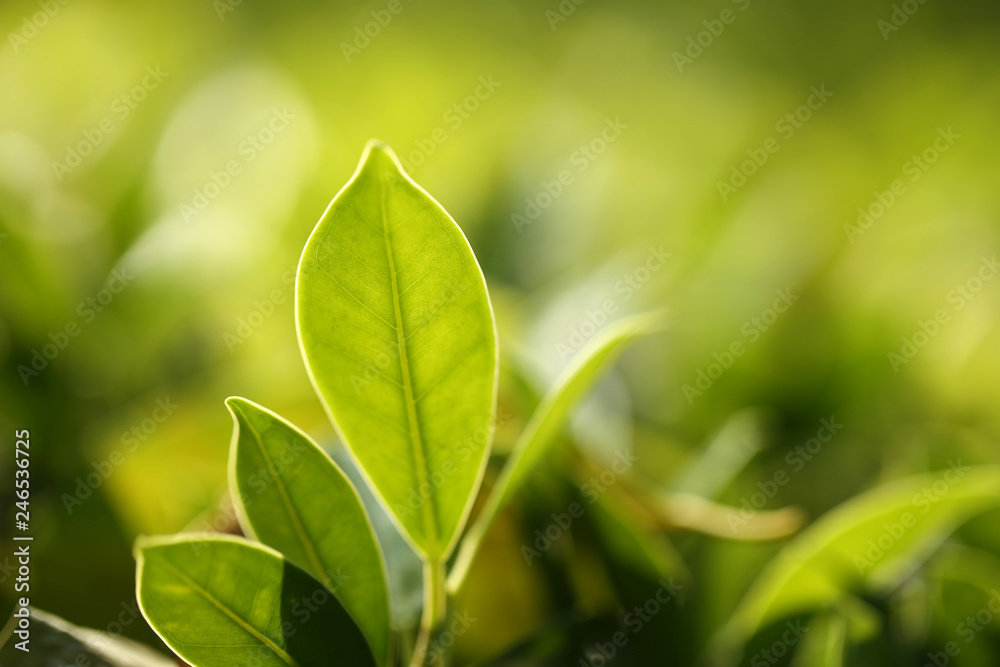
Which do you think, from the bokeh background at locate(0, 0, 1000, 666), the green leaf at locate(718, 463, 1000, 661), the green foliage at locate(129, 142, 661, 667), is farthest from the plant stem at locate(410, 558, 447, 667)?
the green leaf at locate(718, 463, 1000, 661)

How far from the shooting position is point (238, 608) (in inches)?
18.4

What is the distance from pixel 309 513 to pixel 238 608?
0.07m

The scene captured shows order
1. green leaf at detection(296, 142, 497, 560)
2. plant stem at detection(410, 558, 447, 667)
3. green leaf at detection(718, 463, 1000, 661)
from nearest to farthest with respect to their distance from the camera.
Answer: green leaf at detection(296, 142, 497, 560) → plant stem at detection(410, 558, 447, 667) → green leaf at detection(718, 463, 1000, 661)

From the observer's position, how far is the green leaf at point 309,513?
1.60 feet

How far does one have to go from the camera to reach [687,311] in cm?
121

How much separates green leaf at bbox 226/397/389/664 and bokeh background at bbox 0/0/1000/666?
0.54 feet

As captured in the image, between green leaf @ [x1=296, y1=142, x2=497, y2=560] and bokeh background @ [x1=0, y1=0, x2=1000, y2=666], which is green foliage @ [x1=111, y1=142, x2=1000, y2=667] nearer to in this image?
green leaf @ [x1=296, y1=142, x2=497, y2=560]

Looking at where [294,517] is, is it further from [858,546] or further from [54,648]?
[858,546]

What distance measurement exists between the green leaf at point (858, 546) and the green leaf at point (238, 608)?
1.22ft

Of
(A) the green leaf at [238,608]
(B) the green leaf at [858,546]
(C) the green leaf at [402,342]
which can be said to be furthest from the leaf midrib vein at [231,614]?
(B) the green leaf at [858,546]

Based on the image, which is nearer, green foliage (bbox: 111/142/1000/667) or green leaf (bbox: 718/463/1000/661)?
green foliage (bbox: 111/142/1000/667)

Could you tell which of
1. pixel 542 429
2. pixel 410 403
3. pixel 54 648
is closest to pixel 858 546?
pixel 542 429

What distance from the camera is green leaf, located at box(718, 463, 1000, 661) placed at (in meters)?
0.67

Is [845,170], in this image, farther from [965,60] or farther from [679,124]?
[965,60]
